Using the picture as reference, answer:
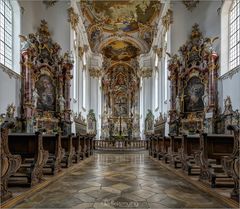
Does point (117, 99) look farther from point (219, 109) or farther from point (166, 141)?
point (166, 141)

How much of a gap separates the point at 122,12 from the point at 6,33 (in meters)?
12.5

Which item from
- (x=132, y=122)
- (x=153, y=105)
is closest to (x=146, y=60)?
(x=153, y=105)

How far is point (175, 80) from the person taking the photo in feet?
54.5

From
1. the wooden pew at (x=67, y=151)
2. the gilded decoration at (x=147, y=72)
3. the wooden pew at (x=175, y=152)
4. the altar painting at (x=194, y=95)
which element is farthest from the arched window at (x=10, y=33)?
the gilded decoration at (x=147, y=72)

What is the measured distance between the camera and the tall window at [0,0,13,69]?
500 inches

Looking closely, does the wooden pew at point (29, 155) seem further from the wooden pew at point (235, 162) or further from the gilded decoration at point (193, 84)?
the gilded decoration at point (193, 84)

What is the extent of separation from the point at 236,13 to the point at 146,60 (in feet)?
47.4

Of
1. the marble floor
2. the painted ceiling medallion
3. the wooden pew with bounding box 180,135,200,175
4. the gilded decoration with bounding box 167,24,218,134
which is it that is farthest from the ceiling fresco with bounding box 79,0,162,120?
the marble floor

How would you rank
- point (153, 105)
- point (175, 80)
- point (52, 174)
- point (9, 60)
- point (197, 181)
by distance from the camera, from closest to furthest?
point (197, 181)
point (52, 174)
point (9, 60)
point (175, 80)
point (153, 105)

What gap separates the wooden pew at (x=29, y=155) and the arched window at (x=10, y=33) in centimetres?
765

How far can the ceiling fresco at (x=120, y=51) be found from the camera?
1162 inches

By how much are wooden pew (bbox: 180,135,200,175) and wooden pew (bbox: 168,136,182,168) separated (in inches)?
20.8

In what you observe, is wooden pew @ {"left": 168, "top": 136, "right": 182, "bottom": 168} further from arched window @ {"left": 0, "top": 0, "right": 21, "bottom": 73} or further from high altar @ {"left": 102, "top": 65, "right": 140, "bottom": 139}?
high altar @ {"left": 102, "top": 65, "right": 140, "bottom": 139}

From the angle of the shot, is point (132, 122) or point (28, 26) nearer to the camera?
point (28, 26)
